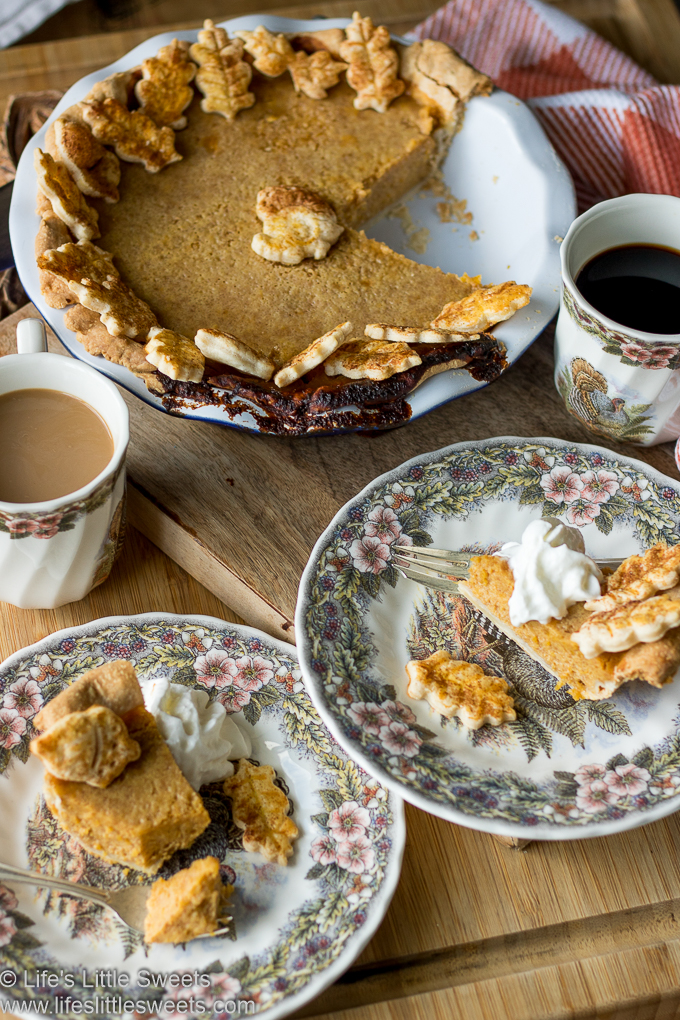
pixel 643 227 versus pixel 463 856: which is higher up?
pixel 643 227

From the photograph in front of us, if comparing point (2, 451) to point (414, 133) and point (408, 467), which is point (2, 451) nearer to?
point (408, 467)

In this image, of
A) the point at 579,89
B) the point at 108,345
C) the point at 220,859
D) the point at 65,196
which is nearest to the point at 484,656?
the point at 220,859

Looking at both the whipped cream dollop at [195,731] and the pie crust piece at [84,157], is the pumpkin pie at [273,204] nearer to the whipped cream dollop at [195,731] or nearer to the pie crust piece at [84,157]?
the pie crust piece at [84,157]

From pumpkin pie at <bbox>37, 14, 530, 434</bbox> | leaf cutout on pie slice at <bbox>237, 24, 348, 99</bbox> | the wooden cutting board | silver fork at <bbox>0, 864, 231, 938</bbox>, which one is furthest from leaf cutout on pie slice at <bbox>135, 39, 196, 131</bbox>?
silver fork at <bbox>0, 864, 231, 938</bbox>

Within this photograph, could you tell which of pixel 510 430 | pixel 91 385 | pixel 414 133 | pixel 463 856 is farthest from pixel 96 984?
pixel 414 133

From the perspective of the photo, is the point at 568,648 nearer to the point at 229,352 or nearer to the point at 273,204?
the point at 229,352
